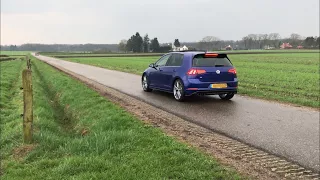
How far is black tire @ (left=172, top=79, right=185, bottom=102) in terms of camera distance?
35.9ft

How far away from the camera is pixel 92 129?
775 cm

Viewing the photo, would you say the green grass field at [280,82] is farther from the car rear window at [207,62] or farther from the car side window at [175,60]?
the car side window at [175,60]

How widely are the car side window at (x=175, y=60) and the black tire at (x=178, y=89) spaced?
61 cm

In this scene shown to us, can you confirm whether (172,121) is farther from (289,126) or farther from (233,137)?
(289,126)

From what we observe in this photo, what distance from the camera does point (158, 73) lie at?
495 inches

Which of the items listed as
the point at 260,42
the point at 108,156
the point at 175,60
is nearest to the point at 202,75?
the point at 175,60

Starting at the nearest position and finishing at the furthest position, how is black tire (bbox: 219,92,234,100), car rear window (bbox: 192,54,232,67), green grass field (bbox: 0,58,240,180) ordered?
green grass field (bbox: 0,58,240,180)
car rear window (bbox: 192,54,232,67)
black tire (bbox: 219,92,234,100)

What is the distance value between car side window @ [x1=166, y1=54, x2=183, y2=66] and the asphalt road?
1222 mm

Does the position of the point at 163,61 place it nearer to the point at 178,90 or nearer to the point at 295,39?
the point at 178,90

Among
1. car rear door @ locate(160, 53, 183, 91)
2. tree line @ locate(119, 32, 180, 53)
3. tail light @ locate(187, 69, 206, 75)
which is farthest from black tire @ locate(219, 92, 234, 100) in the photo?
tree line @ locate(119, 32, 180, 53)

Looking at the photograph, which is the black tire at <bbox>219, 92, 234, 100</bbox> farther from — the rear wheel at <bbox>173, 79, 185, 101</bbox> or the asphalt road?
the rear wheel at <bbox>173, 79, 185, 101</bbox>

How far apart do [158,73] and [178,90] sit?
64.7 inches

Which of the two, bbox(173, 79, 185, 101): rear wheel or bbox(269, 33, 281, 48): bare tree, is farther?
bbox(269, 33, 281, 48): bare tree

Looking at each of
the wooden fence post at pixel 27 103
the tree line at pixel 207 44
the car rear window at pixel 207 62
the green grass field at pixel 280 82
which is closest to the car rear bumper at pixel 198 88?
the car rear window at pixel 207 62
